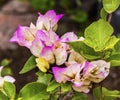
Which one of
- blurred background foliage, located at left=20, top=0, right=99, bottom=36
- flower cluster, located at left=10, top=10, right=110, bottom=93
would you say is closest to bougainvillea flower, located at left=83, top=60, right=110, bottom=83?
flower cluster, located at left=10, top=10, right=110, bottom=93

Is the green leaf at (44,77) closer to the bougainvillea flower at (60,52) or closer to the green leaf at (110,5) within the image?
the bougainvillea flower at (60,52)

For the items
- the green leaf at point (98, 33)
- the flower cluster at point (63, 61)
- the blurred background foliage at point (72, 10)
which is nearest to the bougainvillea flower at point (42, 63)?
the flower cluster at point (63, 61)

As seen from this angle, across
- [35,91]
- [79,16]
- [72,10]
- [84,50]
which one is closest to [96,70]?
[84,50]

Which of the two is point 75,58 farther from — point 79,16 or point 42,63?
point 79,16

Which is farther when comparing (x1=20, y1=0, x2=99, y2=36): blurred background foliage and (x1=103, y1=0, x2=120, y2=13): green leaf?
(x1=20, y1=0, x2=99, y2=36): blurred background foliage

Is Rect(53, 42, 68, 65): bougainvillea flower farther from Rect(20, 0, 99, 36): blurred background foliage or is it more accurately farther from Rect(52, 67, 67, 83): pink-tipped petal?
Rect(20, 0, 99, 36): blurred background foliage

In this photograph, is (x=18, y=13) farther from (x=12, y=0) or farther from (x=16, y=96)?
(x=16, y=96)

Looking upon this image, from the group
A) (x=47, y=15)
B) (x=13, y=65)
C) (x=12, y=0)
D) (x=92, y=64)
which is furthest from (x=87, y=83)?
(x=12, y=0)
